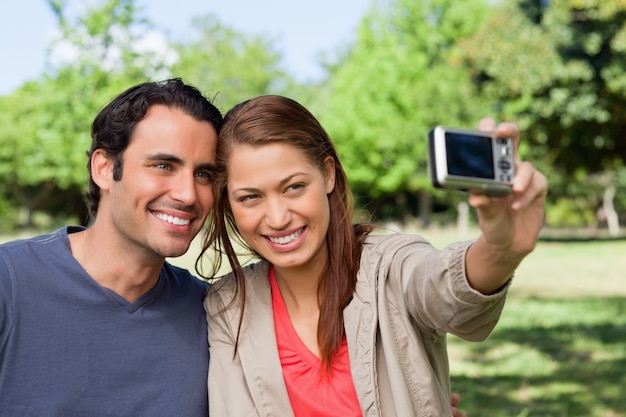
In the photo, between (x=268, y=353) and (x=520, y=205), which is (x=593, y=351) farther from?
(x=520, y=205)

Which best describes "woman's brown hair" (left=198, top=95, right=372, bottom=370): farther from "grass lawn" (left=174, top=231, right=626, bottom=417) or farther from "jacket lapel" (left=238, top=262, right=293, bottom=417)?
"grass lawn" (left=174, top=231, right=626, bottom=417)

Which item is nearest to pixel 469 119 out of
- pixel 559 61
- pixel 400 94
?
pixel 400 94

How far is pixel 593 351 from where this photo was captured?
755 cm

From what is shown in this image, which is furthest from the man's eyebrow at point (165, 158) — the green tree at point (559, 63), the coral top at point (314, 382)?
the green tree at point (559, 63)

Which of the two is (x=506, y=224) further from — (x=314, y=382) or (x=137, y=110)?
(x=137, y=110)

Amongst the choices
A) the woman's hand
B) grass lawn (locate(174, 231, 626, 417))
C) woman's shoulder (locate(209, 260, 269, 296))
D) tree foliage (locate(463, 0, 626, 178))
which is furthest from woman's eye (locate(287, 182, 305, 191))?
tree foliage (locate(463, 0, 626, 178))

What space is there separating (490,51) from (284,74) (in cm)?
2977

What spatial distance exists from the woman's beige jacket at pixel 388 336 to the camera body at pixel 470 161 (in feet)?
1.15

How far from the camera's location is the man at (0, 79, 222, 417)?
256 centimetres

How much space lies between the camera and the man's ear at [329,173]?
280 cm

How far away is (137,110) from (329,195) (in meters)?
0.83

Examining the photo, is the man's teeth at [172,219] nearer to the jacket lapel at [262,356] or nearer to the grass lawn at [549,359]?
the jacket lapel at [262,356]

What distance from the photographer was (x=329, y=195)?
2846 millimetres

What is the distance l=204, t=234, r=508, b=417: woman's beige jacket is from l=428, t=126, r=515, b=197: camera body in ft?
1.15
